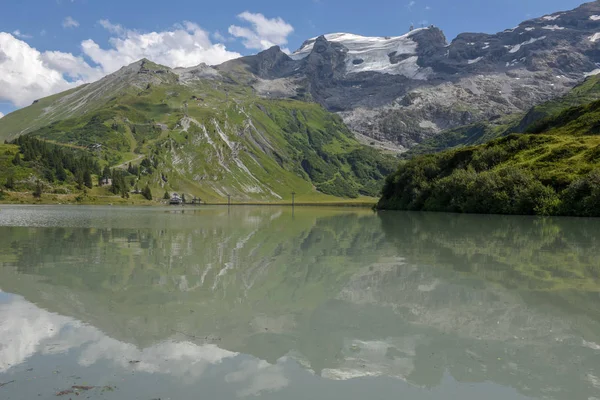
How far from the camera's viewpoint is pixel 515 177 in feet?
299

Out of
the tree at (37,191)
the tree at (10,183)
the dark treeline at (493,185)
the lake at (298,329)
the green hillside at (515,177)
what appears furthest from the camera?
the tree at (37,191)

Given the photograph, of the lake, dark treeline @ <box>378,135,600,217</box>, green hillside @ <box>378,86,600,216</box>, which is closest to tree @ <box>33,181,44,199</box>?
green hillside @ <box>378,86,600,216</box>

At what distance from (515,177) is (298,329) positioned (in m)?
90.6

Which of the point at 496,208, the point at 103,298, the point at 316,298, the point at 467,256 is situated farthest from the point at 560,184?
the point at 103,298

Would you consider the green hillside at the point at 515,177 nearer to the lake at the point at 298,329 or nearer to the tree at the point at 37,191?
the lake at the point at 298,329

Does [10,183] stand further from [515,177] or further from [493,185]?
[515,177]

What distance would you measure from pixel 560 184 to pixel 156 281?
8827cm

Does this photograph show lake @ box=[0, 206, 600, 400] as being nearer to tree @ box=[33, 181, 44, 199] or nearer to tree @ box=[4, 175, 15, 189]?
tree @ box=[33, 181, 44, 199]

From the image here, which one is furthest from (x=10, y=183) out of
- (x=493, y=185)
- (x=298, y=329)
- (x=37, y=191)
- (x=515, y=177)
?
(x=298, y=329)

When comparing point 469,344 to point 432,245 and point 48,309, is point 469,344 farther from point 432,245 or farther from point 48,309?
point 432,245

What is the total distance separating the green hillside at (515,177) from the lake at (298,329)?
2587 inches

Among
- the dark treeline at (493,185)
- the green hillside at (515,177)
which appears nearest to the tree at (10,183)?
the green hillside at (515,177)

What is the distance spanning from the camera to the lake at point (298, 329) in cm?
955

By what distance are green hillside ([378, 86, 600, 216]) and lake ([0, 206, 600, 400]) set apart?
65.7 m
